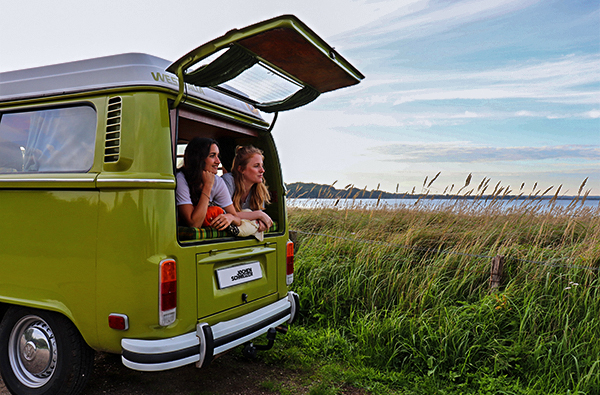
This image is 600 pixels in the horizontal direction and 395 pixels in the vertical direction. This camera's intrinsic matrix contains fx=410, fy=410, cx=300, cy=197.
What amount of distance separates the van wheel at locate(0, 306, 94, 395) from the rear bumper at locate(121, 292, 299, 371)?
484 millimetres

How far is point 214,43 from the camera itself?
2.67m

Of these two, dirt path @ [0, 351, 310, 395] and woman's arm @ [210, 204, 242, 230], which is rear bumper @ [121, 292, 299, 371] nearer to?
dirt path @ [0, 351, 310, 395]

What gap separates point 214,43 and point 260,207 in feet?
5.85

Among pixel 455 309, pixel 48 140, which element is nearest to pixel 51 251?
pixel 48 140

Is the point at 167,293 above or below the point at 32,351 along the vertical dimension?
above

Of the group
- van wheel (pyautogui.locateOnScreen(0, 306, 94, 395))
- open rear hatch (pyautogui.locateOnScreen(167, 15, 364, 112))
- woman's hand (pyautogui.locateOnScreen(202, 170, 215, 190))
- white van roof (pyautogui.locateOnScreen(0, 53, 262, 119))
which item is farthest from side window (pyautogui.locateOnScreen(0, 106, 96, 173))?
van wheel (pyautogui.locateOnScreen(0, 306, 94, 395))

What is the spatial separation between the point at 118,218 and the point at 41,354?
4.19 ft

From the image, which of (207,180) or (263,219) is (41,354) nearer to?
(207,180)

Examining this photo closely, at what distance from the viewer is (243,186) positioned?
3.99 m

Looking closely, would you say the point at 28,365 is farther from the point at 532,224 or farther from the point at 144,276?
the point at 532,224

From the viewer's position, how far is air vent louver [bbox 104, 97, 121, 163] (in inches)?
107

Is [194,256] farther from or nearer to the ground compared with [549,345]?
farther from the ground

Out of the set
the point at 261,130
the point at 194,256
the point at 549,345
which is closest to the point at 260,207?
the point at 261,130

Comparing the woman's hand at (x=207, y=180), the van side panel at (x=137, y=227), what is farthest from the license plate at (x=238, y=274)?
the woman's hand at (x=207, y=180)
